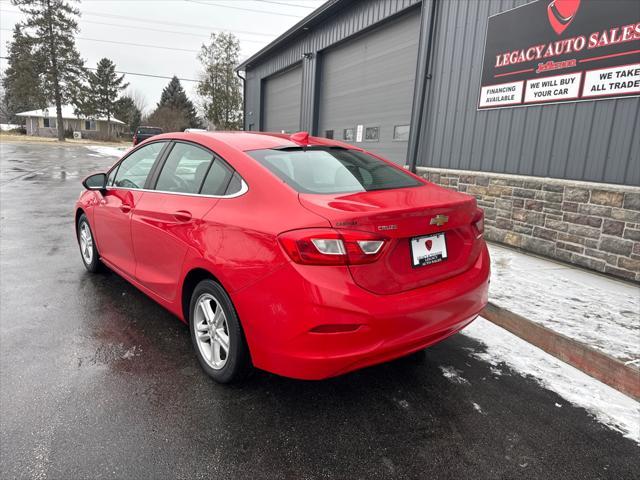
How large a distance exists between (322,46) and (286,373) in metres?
11.9

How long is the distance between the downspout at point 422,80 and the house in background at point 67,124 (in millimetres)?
64583

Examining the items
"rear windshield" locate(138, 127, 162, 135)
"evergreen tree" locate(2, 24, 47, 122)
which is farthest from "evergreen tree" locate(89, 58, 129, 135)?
"rear windshield" locate(138, 127, 162, 135)

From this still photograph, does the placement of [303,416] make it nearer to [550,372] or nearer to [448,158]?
[550,372]

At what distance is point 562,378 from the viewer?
3.03m

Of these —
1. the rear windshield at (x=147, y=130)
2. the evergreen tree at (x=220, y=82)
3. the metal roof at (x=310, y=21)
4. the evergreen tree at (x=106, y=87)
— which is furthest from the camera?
the evergreen tree at (x=106, y=87)

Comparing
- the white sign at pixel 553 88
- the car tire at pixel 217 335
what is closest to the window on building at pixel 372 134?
the white sign at pixel 553 88

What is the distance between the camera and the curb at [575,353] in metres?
2.92

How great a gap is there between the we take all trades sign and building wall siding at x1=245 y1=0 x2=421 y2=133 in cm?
264

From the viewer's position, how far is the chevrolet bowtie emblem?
2391mm

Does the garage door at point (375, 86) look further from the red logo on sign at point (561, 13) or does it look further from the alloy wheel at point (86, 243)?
the alloy wheel at point (86, 243)

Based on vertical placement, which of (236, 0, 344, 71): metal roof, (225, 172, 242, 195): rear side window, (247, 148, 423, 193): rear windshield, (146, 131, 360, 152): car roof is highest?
(236, 0, 344, 71): metal roof

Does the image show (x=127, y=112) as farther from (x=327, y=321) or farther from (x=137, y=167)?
(x=327, y=321)

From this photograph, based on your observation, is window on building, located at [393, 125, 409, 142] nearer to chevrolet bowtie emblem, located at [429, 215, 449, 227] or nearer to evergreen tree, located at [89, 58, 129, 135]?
chevrolet bowtie emblem, located at [429, 215, 449, 227]

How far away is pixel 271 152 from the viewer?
2854mm
